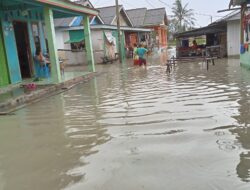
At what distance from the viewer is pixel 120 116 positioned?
717cm

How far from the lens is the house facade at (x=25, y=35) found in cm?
1274

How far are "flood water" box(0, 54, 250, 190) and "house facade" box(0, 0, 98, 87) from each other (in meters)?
4.52

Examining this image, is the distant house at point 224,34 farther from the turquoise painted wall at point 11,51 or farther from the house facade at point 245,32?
the turquoise painted wall at point 11,51

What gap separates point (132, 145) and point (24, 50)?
37.6 ft

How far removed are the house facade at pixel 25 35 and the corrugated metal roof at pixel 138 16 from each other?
28.7 m

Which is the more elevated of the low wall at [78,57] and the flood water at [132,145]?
the low wall at [78,57]

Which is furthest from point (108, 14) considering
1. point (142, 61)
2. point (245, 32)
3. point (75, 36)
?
point (245, 32)

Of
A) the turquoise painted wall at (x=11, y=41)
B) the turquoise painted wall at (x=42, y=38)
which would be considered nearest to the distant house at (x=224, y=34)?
the turquoise painted wall at (x=42, y=38)

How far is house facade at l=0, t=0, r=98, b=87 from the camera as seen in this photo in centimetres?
1274

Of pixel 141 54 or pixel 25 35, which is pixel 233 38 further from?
pixel 25 35

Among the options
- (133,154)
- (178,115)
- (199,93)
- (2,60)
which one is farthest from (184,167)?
(2,60)

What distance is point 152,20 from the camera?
4631 centimetres

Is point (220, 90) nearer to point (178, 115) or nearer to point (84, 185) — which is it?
point (178, 115)

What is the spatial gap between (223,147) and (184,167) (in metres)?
0.92
